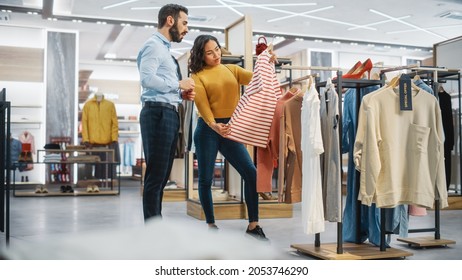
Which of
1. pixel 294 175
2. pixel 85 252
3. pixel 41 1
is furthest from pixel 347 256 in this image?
pixel 41 1

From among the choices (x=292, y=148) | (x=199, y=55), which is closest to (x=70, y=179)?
(x=199, y=55)

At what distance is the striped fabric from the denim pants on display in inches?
20.3

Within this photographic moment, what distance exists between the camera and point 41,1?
22.4 feet

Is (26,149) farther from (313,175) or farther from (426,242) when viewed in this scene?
(426,242)

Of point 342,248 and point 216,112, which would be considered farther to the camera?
point 216,112

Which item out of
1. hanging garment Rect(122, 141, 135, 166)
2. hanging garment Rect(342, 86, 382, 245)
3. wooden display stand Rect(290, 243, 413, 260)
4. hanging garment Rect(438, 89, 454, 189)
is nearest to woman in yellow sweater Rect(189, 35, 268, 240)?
wooden display stand Rect(290, 243, 413, 260)

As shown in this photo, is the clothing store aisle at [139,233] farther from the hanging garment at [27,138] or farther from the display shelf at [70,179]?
the hanging garment at [27,138]

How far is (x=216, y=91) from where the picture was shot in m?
2.94

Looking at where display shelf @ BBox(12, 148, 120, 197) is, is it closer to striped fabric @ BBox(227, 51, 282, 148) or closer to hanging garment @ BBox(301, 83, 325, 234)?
striped fabric @ BBox(227, 51, 282, 148)

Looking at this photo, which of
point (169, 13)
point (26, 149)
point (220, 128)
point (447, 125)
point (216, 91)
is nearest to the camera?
point (169, 13)

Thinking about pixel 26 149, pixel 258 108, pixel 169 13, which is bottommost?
pixel 26 149

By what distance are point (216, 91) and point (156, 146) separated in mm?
635

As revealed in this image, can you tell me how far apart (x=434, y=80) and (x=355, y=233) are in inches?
43.6

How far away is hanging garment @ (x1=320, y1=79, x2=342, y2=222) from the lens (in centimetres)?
251
